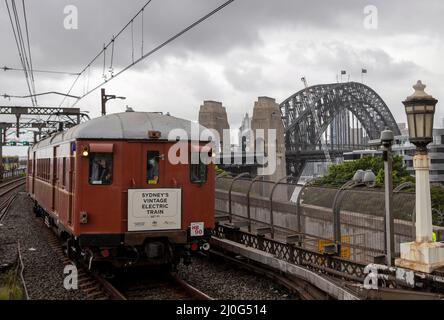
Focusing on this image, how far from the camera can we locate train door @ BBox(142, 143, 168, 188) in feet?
30.6

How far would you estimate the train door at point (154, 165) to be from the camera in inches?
367

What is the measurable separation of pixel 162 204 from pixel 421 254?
4.83m

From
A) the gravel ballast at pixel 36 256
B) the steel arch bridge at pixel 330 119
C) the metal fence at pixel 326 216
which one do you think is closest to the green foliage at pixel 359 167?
the gravel ballast at pixel 36 256

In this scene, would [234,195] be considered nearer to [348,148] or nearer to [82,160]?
[82,160]

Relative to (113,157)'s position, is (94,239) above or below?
below

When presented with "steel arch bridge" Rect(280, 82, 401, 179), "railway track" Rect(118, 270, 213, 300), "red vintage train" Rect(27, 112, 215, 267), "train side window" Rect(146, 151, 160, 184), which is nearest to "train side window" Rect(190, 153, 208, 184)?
"red vintage train" Rect(27, 112, 215, 267)

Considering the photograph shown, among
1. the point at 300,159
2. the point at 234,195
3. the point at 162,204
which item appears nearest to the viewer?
the point at 162,204

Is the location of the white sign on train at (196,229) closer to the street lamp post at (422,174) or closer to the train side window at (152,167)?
the train side window at (152,167)

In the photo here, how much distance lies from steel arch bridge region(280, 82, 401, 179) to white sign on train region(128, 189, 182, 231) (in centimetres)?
9357

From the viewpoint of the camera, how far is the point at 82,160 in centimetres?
901

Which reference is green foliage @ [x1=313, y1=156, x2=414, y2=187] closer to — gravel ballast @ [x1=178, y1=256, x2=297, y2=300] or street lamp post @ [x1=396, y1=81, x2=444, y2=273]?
gravel ballast @ [x1=178, y1=256, x2=297, y2=300]

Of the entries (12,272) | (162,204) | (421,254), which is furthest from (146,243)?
(421,254)

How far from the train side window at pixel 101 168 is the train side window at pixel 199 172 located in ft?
5.59

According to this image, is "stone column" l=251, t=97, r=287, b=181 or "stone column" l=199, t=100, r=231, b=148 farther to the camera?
"stone column" l=199, t=100, r=231, b=148
